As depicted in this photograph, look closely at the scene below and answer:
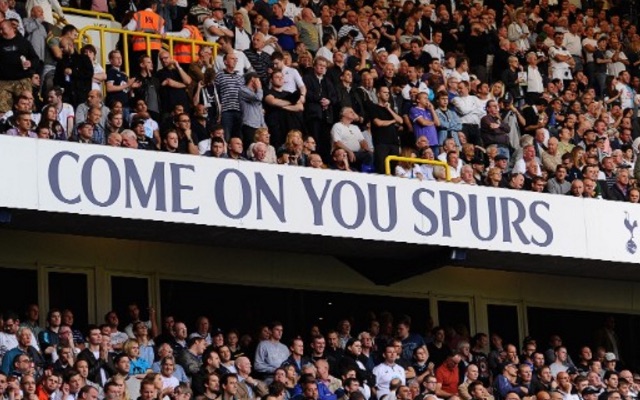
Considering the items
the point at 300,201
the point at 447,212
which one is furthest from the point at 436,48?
the point at 300,201

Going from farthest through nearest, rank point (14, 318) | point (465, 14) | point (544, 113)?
point (465, 14), point (544, 113), point (14, 318)

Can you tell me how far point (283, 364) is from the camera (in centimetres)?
2017

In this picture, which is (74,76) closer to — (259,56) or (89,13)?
(89,13)

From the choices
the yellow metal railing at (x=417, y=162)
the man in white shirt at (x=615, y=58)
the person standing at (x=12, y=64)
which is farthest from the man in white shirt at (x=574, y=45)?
the person standing at (x=12, y=64)

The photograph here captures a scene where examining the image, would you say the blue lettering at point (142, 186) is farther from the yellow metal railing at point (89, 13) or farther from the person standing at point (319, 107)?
the yellow metal railing at point (89, 13)

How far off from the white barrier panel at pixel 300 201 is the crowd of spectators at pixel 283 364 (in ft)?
4.02

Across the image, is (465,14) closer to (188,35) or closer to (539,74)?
(539,74)

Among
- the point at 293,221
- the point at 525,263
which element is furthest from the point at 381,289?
the point at 293,221

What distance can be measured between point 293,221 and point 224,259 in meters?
2.21

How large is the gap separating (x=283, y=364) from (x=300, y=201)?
1.72m

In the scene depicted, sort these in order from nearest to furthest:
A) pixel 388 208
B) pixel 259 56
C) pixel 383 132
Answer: pixel 388 208, pixel 383 132, pixel 259 56

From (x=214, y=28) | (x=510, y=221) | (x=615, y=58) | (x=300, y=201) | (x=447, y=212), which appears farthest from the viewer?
(x=615, y=58)

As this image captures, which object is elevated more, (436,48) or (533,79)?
(436,48)

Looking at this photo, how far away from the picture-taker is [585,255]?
881 inches
